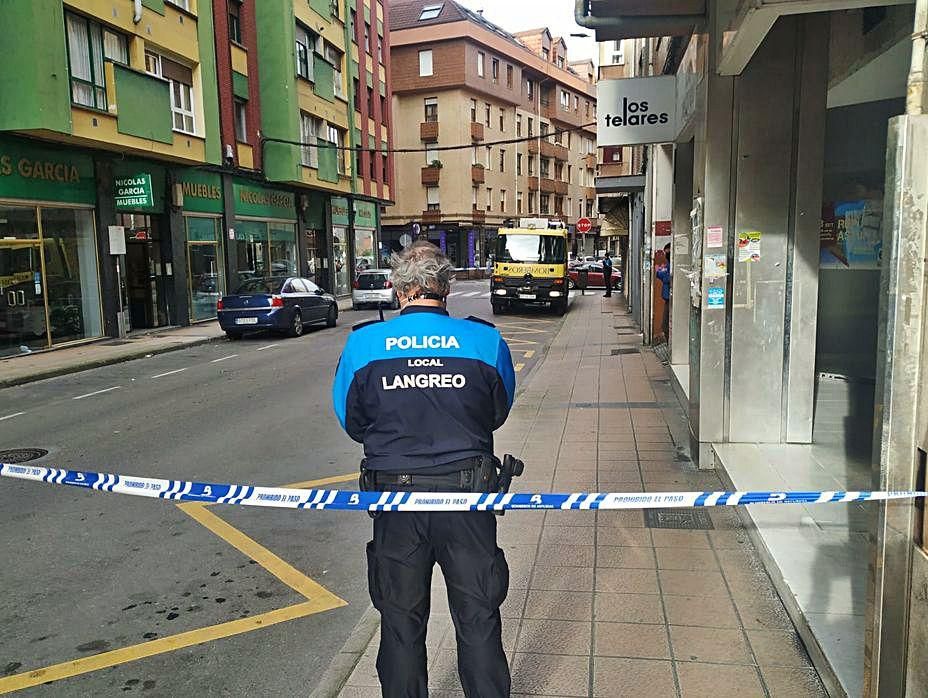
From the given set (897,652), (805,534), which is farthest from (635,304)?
(897,652)

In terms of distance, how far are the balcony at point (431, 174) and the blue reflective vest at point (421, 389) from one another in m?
51.0

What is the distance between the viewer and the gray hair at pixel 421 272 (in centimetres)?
294

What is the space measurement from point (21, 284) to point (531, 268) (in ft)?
45.4

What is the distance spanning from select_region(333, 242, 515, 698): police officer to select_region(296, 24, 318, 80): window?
1078 inches

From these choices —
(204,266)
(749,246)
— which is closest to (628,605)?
(749,246)

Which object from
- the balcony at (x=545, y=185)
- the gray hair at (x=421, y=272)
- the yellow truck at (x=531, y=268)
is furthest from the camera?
the balcony at (x=545, y=185)

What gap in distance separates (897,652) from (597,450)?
15.4 ft

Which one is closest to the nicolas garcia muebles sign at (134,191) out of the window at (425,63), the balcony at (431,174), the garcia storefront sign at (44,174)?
the garcia storefront sign at (44,174)

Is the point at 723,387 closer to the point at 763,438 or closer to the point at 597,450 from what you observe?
the point at 763,438

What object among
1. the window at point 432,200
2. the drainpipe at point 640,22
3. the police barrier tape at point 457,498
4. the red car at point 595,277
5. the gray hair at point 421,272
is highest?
the window at point 432,200

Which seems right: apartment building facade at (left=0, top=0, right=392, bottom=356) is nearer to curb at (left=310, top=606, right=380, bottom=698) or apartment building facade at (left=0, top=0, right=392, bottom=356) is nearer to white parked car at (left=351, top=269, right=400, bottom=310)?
white parked car at (left=351, top=269, right=400, bottom=310)

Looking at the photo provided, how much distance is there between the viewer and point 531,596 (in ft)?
13.7

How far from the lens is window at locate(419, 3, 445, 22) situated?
173 ft

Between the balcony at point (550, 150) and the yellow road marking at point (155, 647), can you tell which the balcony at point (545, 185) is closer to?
the balcony at point (550, 150)
